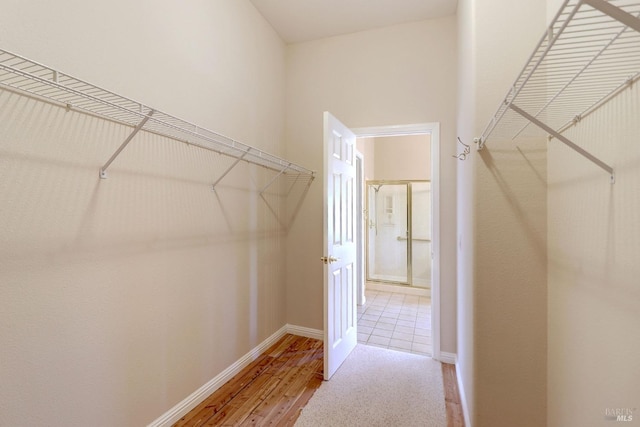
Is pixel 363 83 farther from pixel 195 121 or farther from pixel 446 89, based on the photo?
pixel 195 121

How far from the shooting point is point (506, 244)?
1.39m

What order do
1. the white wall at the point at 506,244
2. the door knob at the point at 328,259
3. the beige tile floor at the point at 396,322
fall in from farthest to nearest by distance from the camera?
the beige tile floor at the point at 396,322 < the door knob at the point at 328,259 < the white wall at the point at 506,244

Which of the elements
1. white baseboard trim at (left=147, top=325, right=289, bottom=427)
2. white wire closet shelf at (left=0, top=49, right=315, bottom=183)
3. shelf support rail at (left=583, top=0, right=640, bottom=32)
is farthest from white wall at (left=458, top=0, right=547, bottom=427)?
white baseboard trim at (left=147, top=325, right=289, bottom=427)

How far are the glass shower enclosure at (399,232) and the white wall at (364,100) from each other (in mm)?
2114

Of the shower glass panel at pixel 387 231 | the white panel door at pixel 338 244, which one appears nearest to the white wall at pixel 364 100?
the white panel door at pixel 338 244

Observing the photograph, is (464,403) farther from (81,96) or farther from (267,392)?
(81,96)

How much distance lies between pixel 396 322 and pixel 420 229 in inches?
78.8

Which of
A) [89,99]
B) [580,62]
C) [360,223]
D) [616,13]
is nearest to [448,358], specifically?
[360,223]

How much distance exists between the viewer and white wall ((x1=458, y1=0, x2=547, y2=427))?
1.35m

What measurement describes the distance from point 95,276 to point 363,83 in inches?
103

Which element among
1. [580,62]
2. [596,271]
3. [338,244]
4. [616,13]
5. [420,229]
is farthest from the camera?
[420,229]

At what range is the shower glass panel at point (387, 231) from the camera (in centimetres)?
510

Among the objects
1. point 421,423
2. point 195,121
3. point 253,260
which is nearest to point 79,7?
point 195,121

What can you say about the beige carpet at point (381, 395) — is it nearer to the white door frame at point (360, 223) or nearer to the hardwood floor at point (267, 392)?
the hardwood floor at point (267, 392)
